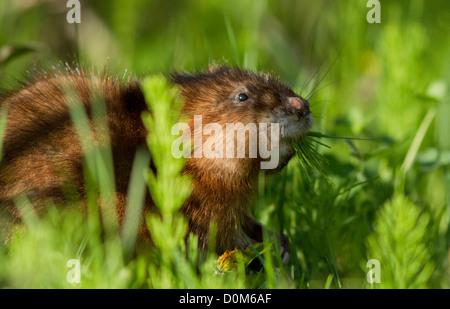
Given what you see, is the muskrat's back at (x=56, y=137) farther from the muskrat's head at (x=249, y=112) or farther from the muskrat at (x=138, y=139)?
the muskrat's head at (x=249, y=112)

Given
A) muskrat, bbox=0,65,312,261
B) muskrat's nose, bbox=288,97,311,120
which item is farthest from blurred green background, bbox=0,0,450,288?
muskrat's nose, bbox=288,97,311,120

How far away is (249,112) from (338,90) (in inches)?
133

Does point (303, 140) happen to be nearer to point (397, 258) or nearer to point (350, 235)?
point (350, 235)

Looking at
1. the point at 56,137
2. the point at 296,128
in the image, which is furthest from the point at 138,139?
the point at 296,128

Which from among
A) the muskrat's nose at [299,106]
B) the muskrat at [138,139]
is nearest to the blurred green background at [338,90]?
the muskrat at [138,139]

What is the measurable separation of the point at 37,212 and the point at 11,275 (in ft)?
1.49

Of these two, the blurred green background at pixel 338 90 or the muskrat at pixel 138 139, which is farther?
the blurred green background at pixel 338 90

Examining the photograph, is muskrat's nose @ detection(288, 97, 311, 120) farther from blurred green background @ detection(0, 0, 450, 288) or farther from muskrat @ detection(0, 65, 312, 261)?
→ blurred green background @ detection(0, 0, 450, 288)

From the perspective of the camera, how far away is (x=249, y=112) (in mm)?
3619

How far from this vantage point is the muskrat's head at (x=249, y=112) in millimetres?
3529

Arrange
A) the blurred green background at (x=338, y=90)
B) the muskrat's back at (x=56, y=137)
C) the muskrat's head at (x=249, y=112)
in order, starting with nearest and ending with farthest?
the muskrat's back at (x=56, y=137)
the muskrat's head at (x=249, y=112)
the blurred green background at (x=338, y=90)

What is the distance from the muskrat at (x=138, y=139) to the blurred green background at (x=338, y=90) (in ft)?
1.08

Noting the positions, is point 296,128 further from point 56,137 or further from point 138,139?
point 56,137

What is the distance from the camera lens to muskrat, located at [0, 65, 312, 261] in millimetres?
3344
